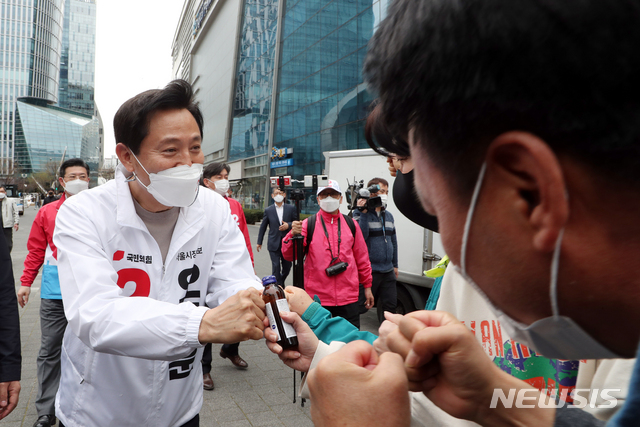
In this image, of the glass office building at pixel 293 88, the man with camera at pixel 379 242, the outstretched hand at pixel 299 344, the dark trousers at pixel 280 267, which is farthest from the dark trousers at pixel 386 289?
the glass office building at pixel 293 88

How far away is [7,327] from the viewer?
2.24 meters

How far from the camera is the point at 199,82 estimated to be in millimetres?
63562

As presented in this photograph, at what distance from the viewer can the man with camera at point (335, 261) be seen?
5219mm

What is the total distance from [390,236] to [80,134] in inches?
4789

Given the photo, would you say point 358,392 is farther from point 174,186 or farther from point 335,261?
point 335,261

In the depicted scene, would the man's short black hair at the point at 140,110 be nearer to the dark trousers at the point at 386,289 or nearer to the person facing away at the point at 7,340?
the person facing away at the point at 7,340

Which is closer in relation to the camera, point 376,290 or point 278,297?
point 278,297

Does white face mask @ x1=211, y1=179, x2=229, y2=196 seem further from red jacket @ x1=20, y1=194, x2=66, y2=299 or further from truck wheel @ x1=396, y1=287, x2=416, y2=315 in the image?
truck wheel @ x1=396, y1=287, x2=416, y2=315

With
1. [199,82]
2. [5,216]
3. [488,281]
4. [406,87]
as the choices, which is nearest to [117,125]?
[406,87]

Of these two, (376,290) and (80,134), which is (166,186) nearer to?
(376,290)

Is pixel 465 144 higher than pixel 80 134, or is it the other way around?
pixel 80 134

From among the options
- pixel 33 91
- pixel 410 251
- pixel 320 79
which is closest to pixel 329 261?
pixel 410 251

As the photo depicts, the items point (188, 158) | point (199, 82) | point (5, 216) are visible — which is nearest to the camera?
point (188, 158)

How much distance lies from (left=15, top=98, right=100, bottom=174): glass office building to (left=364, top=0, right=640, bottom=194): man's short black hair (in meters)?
114
